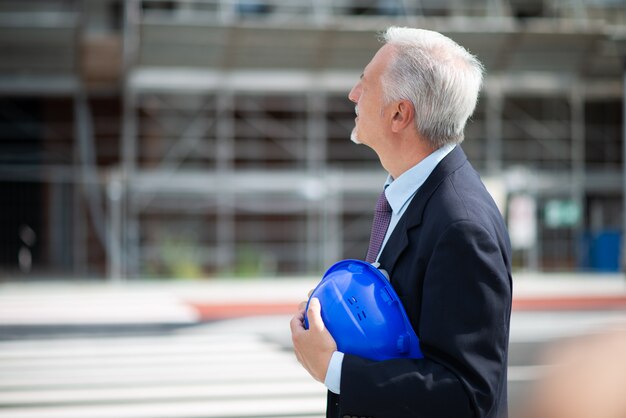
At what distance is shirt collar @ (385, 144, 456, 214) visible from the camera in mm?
2008

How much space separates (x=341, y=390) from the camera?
73.7 inches

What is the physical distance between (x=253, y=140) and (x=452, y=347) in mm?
18173

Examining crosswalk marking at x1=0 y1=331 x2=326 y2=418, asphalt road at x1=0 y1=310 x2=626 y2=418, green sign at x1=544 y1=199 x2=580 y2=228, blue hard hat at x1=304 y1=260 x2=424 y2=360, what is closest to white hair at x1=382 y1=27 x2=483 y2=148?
blue hard hat at x1=304 y1=260 x2=424 y2=360

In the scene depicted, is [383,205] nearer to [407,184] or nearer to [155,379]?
[407,184]

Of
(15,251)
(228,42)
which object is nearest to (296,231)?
(228,42)

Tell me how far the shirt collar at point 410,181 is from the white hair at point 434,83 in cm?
3

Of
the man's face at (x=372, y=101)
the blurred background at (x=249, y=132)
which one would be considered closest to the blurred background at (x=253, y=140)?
the blurred background at (x=249, y=132)

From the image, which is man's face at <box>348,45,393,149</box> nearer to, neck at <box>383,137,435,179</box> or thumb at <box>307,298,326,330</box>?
neck at <box>383,137,435,179</box>

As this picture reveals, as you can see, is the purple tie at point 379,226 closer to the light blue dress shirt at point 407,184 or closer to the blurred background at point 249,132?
the light blue dress shirt at point 407,184

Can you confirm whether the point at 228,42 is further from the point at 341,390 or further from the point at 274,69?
the point at 341,390

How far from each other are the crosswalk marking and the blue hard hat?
4569 mm

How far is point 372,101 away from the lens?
206cm

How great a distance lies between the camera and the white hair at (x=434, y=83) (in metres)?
1.96

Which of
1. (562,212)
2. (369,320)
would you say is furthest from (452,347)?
(562,212)
